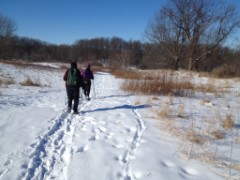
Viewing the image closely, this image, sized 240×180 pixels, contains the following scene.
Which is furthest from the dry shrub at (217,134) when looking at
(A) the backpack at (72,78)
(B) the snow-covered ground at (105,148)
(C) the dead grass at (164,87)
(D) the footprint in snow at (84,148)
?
(C) the dead grass at (164,87)

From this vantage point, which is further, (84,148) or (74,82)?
(74,82)

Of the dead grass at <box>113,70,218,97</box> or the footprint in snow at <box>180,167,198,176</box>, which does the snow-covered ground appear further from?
the dead grass at <box>113,70,218,97</box>

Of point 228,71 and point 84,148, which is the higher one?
point 228,71

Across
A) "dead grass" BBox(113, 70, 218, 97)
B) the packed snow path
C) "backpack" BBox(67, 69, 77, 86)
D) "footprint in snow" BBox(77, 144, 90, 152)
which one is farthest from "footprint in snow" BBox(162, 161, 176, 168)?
"dead grass" BBox(113, 70, 218, 97)

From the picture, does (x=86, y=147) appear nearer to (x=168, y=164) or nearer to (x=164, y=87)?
(x=168, y=164)

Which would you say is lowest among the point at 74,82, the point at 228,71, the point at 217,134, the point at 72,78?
the point at 217,134

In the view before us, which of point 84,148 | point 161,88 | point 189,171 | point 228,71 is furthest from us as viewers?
point 228,71

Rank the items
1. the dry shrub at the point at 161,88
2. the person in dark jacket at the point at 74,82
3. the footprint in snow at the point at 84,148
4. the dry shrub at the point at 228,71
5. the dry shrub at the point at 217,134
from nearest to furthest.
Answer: the footprint in snow at the point at 84,148 < the dry shrub at the point at 217,134 < the person in dark jacket at the point at 74,82 < the dry shrub at the point at 161,88 < the dry shrub at the point at 228,71

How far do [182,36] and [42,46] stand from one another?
97914 mm

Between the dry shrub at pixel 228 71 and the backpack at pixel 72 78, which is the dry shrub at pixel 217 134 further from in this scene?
the dry shrub at pixel 228 71

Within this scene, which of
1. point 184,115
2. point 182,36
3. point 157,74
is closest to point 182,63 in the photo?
point 182,36

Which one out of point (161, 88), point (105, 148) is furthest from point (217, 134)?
point (161, 88)

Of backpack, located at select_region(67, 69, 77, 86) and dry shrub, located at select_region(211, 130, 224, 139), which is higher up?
backpack, located at select_region(67, 69, 77, 86)

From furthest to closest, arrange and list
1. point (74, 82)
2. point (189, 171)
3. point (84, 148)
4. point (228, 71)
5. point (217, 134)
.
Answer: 1. point (228, 71)
2. point (74, 82)
3. point (217, 134)
4. point (84, 148)
5. point (189, 171)
